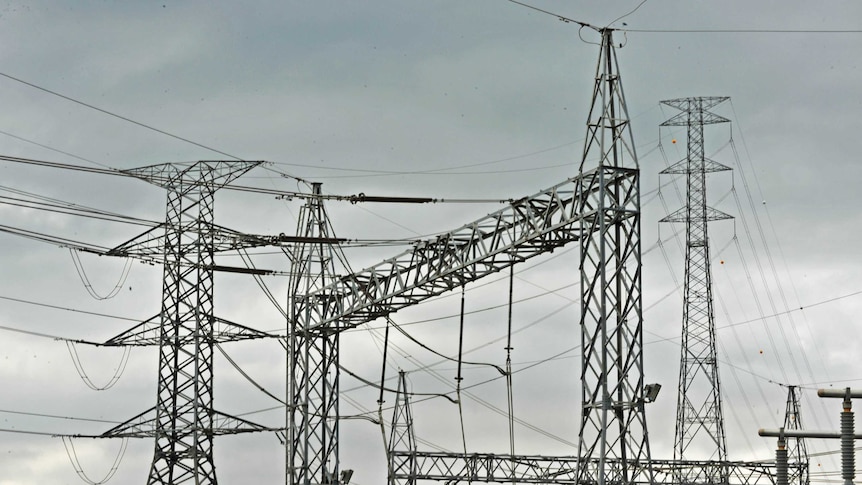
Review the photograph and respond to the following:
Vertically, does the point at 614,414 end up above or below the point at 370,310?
below

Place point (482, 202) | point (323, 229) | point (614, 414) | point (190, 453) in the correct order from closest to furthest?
point (614, 414) → point (482, 202) → point (323, 229) → point (190, 453)

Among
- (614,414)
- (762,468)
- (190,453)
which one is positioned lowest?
(614,414)

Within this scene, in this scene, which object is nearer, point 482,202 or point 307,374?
point 482,202

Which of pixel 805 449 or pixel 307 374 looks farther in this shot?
pixel 805 449

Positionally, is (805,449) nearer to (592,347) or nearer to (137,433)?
(137,433)

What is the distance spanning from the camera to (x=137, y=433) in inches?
1759

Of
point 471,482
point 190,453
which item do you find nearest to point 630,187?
point 190,453

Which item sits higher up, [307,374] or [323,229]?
[323,229]

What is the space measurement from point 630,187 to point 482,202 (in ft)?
24.9

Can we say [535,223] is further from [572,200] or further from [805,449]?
[805,449]

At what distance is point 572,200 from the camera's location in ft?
98.4

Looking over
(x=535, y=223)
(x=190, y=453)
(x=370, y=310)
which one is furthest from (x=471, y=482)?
(x=535, y=223)

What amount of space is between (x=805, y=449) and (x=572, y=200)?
3936 centimetres

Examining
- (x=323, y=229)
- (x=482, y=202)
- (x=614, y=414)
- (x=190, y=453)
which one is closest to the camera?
(x=614, y=414)
